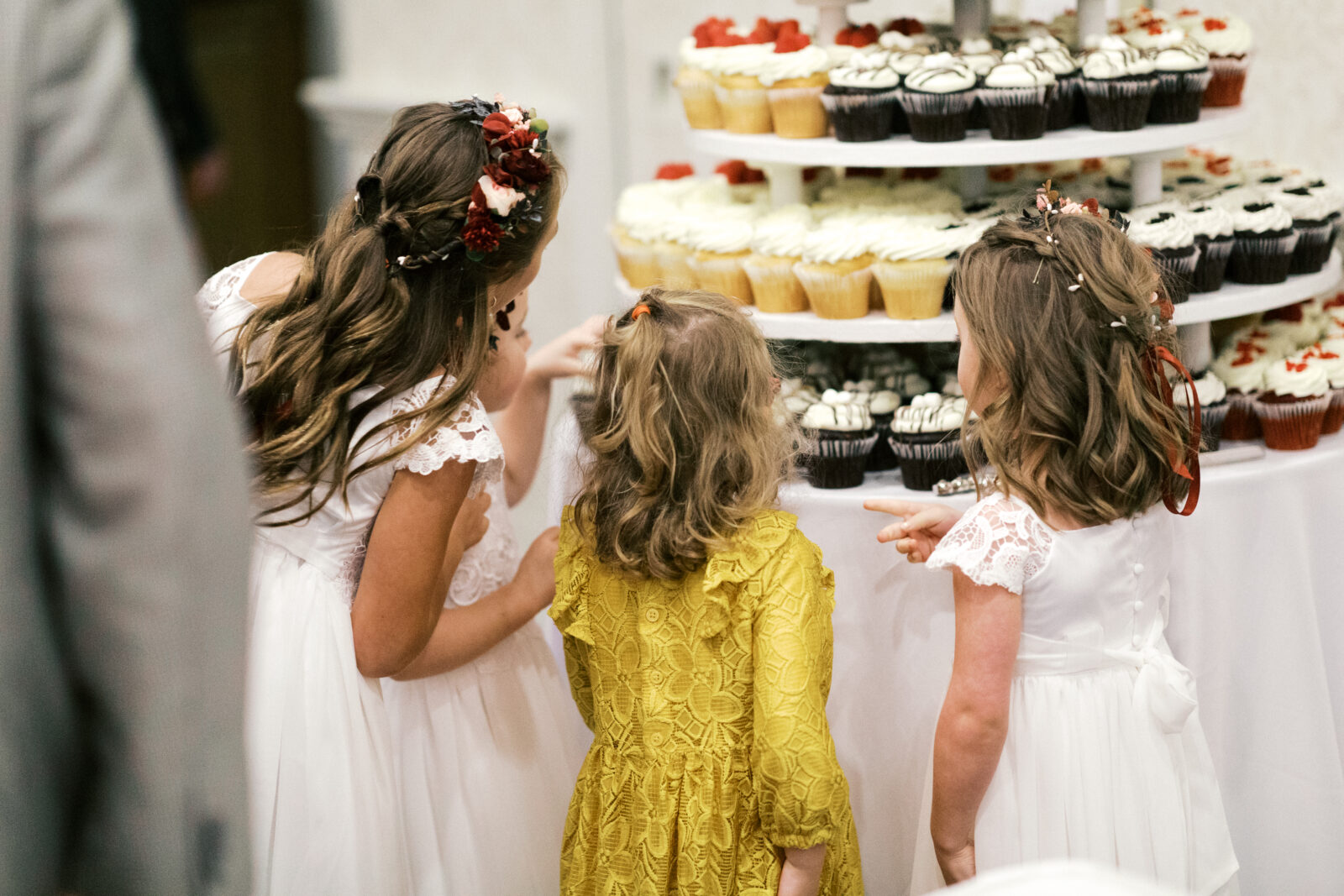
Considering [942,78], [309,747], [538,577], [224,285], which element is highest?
[942,78]

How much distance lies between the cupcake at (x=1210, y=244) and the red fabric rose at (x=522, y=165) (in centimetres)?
119

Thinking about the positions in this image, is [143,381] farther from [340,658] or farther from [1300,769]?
[1300,769]

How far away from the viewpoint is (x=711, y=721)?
165 centimetres

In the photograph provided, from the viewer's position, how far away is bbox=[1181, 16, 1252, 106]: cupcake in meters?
2.35

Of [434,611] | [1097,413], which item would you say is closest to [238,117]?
[434,611]

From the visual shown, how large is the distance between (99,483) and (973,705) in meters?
1.36

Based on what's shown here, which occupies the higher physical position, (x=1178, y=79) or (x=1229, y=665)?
(x=1178, y=79)

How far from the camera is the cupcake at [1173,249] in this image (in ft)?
6.91

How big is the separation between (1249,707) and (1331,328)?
31.2 inches

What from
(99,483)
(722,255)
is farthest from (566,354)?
(99,483)

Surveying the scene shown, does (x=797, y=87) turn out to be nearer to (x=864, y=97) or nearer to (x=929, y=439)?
(x=864, y=97)

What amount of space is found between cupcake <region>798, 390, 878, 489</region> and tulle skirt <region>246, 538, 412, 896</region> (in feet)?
2.80

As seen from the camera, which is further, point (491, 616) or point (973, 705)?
point (491, 616)

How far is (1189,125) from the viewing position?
219cm
